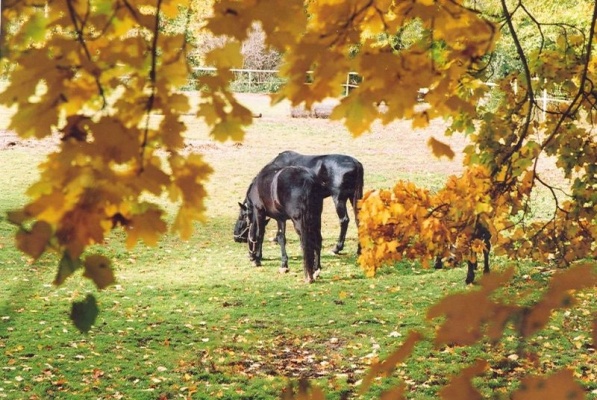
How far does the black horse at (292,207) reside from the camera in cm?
774

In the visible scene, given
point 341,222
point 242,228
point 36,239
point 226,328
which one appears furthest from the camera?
point 242,228

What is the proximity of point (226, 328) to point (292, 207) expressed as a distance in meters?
2.10

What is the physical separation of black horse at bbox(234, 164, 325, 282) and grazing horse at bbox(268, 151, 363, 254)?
2.73 feet

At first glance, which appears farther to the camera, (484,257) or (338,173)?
(338,173)

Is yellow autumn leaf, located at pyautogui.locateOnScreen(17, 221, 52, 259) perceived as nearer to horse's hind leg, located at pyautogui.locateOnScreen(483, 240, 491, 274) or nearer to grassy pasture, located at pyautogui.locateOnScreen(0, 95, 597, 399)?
grassy pasture, located at pyautogui.locateOnScreen(0, 95, 597, 399)

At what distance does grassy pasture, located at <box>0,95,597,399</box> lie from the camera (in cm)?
471

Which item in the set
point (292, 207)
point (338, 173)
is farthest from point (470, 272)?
point (338, 173)

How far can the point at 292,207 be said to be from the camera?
7.90 metres

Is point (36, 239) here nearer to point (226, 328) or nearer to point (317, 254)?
point (226, 328)

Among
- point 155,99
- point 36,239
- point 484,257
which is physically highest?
point 155,99

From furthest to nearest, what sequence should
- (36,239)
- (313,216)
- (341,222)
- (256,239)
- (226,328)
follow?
(341,222) → (256,239) → (313,216) → (226,328) → (36,239)

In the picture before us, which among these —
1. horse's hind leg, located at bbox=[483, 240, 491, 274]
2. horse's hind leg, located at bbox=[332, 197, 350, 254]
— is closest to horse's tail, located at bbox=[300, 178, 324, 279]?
horse's hind leg, located at bbox=[332, 197, 350, 254]

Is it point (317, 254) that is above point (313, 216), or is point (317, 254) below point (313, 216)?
below

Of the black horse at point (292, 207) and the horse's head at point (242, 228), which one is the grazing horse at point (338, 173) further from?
the black horse at point (292, 207)
